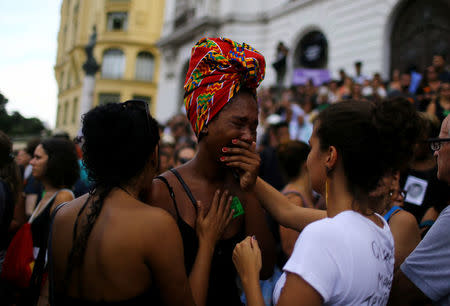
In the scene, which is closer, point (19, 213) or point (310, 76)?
point (19, 213)

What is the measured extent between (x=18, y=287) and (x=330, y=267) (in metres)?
2.44

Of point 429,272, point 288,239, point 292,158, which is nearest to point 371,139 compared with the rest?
point 429,272

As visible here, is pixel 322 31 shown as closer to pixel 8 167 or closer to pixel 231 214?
pixel 8 167

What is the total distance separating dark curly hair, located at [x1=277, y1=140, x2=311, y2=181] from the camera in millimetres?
3613

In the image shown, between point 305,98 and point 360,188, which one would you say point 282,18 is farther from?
point 360,188

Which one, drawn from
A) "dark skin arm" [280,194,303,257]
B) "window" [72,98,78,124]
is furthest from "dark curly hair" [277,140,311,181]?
"window" [72,98,78,124]

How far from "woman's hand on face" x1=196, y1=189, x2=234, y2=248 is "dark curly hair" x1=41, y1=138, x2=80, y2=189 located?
1766 millimetres

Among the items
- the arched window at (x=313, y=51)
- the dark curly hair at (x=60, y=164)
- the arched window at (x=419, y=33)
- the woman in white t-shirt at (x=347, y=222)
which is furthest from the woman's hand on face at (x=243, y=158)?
the arched window at (x=313, y=51)

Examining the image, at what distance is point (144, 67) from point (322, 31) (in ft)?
70.3

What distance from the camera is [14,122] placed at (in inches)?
142

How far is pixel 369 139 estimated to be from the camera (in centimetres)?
149

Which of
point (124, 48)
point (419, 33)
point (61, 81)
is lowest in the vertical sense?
point (61, 81)

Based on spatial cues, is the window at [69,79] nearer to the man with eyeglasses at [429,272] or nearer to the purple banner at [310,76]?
the purple banner at [310,76]

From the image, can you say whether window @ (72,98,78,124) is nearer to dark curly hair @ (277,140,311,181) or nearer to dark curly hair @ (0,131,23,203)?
dark curly hair @ (0,131,23,203)
